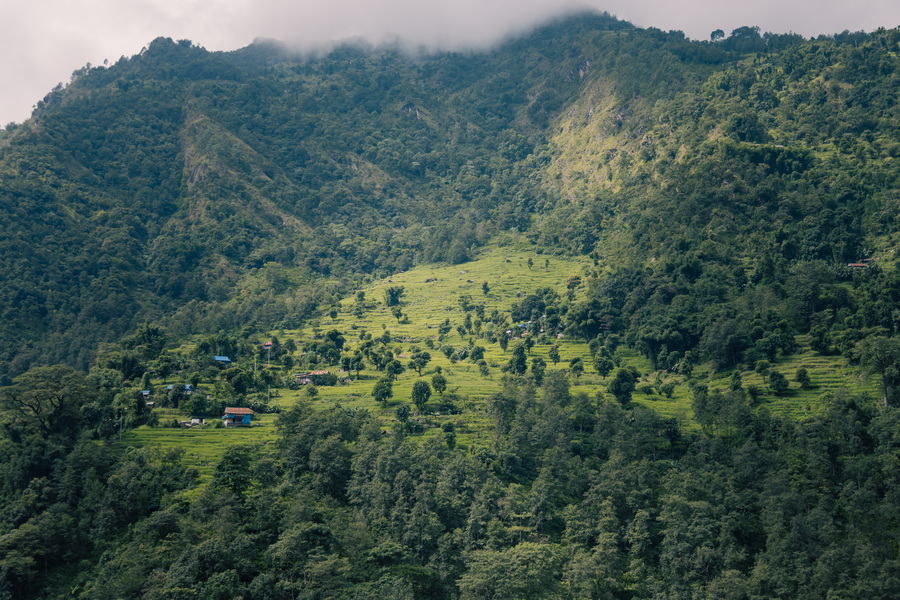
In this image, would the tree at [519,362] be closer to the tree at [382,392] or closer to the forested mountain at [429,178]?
the tree at [382,392]

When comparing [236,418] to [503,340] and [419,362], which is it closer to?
[419,362]

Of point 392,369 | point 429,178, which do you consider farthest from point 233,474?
point 429,178

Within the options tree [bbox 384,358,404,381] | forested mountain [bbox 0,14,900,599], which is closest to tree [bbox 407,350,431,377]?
forested mountain [bbox 0,14,900,599]

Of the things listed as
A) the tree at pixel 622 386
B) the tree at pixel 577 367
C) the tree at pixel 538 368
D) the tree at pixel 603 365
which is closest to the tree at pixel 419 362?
the tree at pixel 538 368

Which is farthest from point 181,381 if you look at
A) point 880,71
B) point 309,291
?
point 880,71

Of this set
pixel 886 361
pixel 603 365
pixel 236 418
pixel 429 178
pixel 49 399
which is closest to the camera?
pixel 886 361

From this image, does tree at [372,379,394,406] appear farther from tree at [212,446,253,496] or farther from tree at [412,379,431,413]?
tree at [212,446,253,496]
